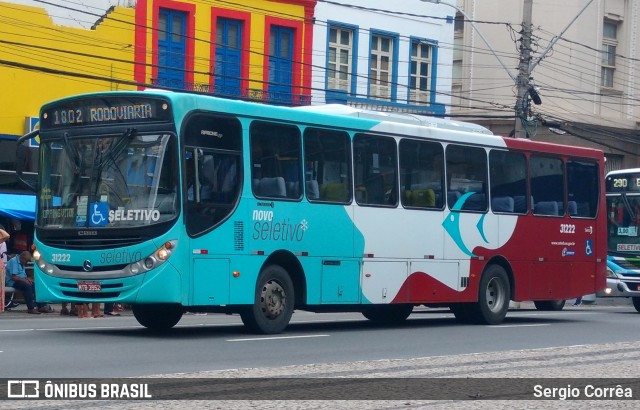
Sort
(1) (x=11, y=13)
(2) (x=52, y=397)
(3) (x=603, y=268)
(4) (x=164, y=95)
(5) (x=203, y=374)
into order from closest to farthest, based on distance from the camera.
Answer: (2) (x=52, y=397), (5) (x=203, y=374), (4) (x=164, y=95), (3) (x=603, y=268), (1) (x=11, y=13)

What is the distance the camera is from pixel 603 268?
23312mm

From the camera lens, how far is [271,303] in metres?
16.7

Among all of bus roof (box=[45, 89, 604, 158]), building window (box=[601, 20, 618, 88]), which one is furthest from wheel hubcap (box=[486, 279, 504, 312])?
building window (box=[601, 20, 618, 88])

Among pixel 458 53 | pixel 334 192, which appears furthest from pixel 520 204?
pixel 458 53

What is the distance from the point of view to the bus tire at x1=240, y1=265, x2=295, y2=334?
1648 cm

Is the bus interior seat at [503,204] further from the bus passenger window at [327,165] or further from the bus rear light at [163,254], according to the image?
the bus rear light at [163,254]

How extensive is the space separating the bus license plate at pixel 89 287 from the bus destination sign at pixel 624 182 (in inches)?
616

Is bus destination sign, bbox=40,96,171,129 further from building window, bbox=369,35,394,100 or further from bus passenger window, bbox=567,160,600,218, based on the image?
building window, bbox=369,35,394,100

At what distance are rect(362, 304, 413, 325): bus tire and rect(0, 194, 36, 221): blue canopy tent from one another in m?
8.88

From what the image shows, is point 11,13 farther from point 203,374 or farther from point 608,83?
point 608,83

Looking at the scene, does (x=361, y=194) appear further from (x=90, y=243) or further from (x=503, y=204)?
(x=90, y=243)

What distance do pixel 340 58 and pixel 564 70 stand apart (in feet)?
40.4

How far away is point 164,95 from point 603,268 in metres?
10.9

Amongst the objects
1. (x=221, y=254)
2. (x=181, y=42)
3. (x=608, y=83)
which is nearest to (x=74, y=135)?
(x=221, y=254)
